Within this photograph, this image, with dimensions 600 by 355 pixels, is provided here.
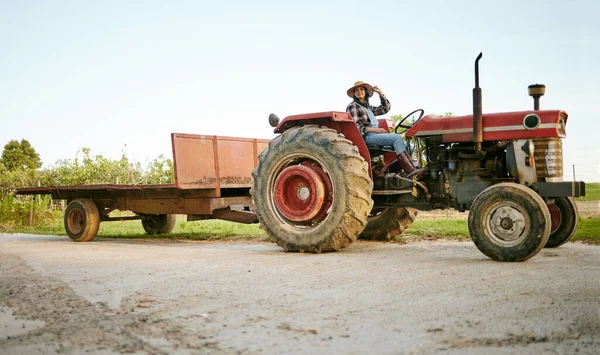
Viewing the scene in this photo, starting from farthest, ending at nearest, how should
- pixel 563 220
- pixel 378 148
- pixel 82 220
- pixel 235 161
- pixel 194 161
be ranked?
pixel 82 220
pixel 235 161
pixel 194 161
pixel 378 148
pixel 563 220

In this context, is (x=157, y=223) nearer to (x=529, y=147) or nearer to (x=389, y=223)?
(x=389, y=223)

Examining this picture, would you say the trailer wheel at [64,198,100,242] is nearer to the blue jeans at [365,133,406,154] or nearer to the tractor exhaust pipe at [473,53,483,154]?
the blue jeans at [365,133,406,154]

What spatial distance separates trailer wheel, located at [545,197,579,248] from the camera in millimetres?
6738

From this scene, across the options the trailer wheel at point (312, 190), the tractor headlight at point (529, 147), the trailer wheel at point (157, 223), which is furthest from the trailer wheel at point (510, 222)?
the trailer wheel at point (157, 223)

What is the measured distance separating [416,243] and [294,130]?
2355 millimetres

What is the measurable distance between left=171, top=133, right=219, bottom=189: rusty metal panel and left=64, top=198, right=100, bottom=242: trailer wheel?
2.25 metres

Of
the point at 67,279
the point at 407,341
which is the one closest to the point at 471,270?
the point at 407,341

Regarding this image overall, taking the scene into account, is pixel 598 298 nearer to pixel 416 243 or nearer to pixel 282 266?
pixel 282 266

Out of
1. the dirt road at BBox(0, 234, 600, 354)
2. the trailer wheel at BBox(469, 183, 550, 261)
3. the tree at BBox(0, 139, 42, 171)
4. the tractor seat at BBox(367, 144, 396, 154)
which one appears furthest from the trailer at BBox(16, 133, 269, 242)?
the tree at BBox(0, 139, 42, 171)

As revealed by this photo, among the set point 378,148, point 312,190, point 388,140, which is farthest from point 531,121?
point 312,190

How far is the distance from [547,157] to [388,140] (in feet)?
5.82

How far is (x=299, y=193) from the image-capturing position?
7.06 metres

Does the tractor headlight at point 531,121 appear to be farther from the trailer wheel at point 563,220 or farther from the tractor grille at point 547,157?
the trailer wheel at point 563,220

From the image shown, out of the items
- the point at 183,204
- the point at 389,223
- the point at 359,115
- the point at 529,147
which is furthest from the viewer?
the point at 183,204
